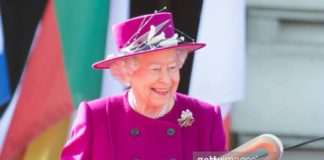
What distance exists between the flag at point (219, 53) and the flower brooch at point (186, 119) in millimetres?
1491

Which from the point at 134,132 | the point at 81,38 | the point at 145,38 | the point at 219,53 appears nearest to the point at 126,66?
the point at 145,38

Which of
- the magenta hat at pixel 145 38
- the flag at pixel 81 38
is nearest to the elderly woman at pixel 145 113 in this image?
the magenta hat at pixel 145 38

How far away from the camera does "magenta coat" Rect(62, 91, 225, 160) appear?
9.73 feet

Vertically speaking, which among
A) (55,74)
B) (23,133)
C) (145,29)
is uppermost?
(145,29)

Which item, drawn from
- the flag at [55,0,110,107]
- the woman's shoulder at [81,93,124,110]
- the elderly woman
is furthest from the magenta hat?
the flag at [55,0,110,107]

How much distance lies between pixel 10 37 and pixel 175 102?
5.14ft

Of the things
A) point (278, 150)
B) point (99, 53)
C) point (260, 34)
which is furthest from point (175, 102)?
point (260, 34)

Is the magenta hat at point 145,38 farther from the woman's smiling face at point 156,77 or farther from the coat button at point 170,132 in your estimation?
the coat button at point 170,132

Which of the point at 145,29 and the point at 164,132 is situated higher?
the point at 145,29

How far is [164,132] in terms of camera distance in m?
3.01

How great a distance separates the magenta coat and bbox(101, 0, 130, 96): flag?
4.63 ft

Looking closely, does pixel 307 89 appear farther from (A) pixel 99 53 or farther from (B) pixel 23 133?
(B) pixel 23 133

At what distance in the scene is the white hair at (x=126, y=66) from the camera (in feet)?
9.73

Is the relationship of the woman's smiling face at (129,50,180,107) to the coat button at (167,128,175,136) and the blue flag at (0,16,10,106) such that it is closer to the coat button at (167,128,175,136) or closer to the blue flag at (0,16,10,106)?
the coat button at (167,128,175,136)
